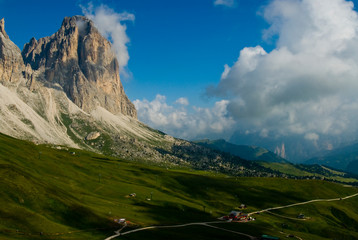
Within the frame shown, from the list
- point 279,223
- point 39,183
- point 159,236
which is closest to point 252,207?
point 279,223

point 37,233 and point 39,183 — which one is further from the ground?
point 39,183

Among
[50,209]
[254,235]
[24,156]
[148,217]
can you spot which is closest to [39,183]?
[50,209]

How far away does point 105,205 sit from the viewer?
398 feet

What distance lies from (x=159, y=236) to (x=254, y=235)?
37.2 metres

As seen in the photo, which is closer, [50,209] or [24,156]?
[50,209]

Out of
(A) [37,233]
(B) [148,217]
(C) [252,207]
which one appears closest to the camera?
(A) [37,233]

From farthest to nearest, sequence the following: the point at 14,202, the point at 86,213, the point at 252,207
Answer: the point at 252,207, the point at 86,213, the point at 14,202

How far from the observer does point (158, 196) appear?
Result: 584 ft

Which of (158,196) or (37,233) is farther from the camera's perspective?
(158,196)

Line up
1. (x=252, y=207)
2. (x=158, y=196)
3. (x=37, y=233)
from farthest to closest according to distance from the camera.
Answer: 1. (x=252, y=207)
2. (x=158, y=196)
3. (x=37, y=233)

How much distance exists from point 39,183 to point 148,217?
144 ft

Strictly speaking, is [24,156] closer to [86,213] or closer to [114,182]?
[114,182]

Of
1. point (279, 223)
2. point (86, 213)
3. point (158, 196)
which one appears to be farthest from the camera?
point (158, 196)

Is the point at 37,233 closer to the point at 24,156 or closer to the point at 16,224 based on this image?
the point at 16,224
